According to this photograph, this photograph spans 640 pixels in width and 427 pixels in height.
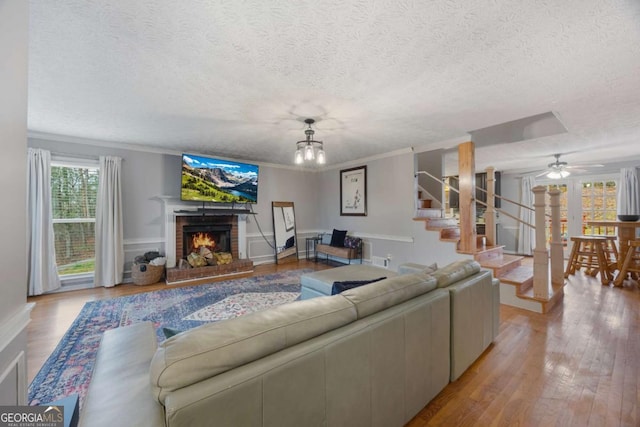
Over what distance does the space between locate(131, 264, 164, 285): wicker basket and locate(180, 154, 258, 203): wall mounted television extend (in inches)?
49.3

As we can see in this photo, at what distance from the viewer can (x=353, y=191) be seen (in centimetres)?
577

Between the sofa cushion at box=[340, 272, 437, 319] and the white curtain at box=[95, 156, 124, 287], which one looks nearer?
the sofa cushion at box=[340, 272, 437, 319]

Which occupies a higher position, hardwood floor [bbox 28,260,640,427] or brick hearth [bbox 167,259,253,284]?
brick hearth [bbox 167,259,253,284]

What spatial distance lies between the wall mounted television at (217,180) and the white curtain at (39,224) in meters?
1.73

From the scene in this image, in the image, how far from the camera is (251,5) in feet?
4.62

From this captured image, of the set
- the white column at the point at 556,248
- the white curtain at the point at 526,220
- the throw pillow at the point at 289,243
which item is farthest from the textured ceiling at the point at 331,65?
the white curtain at the point at 526,220

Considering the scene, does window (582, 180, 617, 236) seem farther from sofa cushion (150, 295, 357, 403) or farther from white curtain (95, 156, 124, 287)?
white curtain (95, 156, 124, 287)

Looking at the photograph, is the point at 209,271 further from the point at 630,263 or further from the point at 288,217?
the point at 630,263

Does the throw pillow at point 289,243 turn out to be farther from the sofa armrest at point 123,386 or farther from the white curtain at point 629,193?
the white curtain at point 629,193

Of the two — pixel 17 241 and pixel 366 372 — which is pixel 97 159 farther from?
pixel 366 372

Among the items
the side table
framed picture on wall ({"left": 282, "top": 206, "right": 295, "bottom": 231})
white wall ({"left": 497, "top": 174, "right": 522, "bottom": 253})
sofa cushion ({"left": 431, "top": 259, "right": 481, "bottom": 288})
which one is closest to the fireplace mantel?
framed picture on wall ({"left": 282, "top": 206, "right": 295, "bottom": 231})

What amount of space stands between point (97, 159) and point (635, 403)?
6.44m

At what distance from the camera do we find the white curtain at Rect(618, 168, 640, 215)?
5.20m

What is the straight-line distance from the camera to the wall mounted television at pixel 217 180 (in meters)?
4.55
